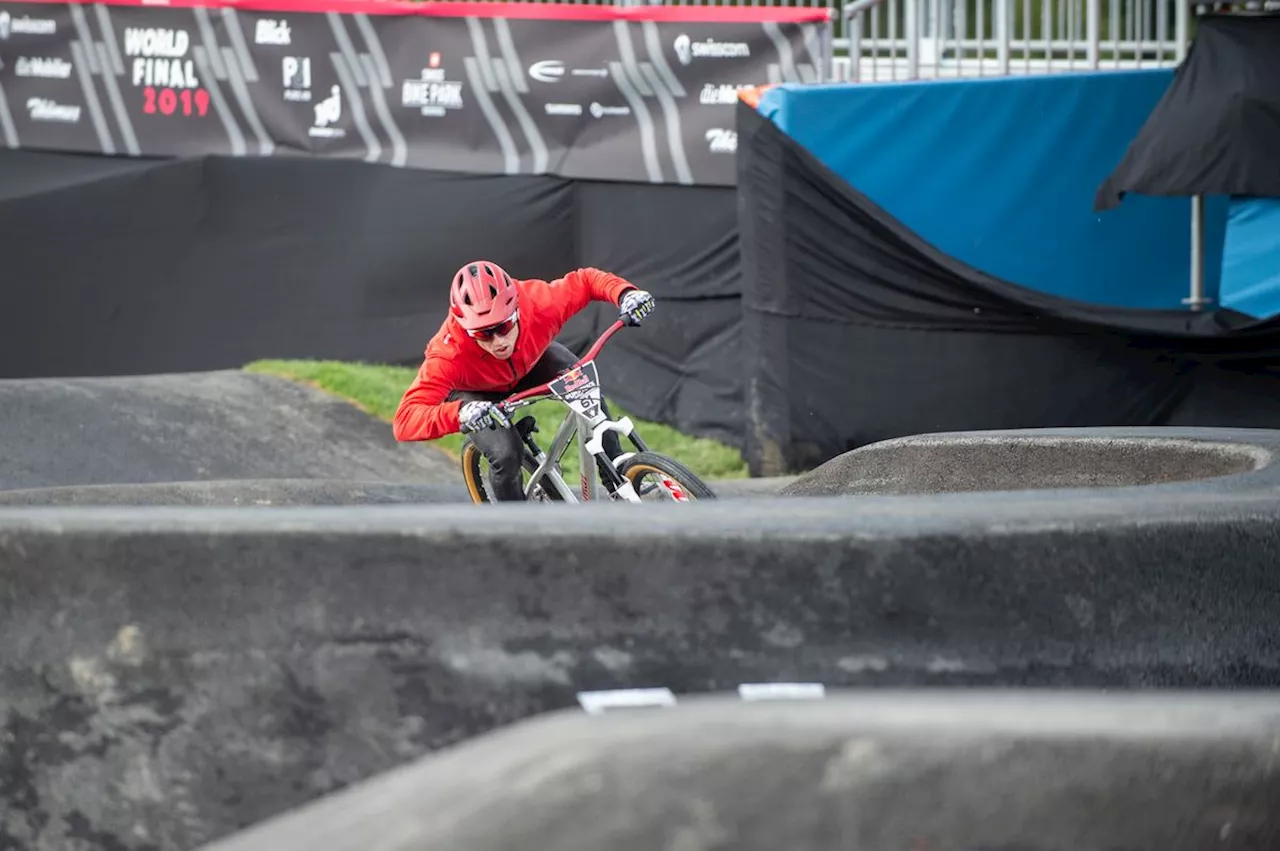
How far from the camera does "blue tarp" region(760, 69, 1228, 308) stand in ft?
38.3

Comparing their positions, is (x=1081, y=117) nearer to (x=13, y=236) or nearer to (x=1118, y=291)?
(x=1118, y=291)

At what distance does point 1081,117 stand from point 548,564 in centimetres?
1008

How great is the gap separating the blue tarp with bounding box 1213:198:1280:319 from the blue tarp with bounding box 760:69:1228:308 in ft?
2.44

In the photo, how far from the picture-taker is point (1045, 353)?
1133cm

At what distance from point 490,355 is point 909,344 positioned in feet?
15.1

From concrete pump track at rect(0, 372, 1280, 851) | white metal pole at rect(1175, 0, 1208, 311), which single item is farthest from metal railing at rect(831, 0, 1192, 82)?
concrete pump track at rect(0, 372, 1280, 851)

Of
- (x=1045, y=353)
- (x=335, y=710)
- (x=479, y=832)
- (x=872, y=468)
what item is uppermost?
A: (x=479, y=832)

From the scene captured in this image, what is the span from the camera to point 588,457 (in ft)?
25.1

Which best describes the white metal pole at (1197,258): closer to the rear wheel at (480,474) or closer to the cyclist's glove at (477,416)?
the rear wheel at (480,474)

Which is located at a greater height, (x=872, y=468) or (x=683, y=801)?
(x=683, y=801)

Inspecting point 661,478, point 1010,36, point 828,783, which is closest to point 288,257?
point 1010,36

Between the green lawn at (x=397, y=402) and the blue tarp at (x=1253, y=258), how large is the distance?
4272 mm

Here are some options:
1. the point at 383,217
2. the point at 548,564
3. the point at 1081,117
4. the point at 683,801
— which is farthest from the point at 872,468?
the point at 383,217

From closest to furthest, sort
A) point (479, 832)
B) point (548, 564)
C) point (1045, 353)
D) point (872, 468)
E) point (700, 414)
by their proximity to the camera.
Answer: point (479, 832) < point (548, 564) < point (872, 468) < point (1045, 353) < point (700, 414)
